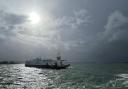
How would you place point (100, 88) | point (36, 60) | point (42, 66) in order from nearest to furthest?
point (100, 88) → point (42, 66) → point (36, 60)

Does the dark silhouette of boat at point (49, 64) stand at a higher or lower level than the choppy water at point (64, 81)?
higher

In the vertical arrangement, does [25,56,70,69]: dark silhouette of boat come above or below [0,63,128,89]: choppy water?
above

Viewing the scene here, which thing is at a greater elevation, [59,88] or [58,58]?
[58,58]

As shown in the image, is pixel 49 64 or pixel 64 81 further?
pixel 49 64

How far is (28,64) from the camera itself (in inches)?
7805

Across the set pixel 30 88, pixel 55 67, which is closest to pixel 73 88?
pixel 30 88

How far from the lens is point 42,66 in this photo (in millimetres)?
167125

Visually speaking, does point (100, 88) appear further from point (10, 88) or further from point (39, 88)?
point (10, 88)

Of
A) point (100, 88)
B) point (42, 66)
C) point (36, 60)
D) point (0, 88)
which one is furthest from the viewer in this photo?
point (36, 60)

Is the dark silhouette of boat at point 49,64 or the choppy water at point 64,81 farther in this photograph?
the dark silhouette of boat at point 49,64

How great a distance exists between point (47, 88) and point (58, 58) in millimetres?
134298

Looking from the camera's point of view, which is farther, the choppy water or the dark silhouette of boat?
the dark silhouette of boat

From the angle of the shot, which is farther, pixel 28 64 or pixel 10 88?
pixel 28 64

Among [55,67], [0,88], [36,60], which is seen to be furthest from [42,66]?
[0,88]
